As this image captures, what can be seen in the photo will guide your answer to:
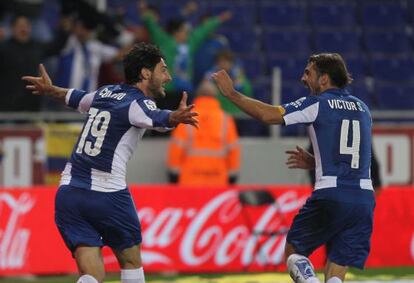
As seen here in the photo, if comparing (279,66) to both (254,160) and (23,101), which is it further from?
(23,101)

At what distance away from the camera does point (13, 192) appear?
46.3ft

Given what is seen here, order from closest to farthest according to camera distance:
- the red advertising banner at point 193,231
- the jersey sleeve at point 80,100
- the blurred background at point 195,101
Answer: the jersey sleeve at point 80,100 → the red advertising banner at point 193,231 → the blurred background at point 195,101

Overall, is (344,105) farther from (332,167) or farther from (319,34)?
(319,34)

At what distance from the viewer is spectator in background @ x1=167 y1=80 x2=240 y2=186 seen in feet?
49.7

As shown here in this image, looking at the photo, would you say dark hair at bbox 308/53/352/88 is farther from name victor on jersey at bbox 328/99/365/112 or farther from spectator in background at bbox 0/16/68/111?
spectator in background at bbox 0/16/68/111

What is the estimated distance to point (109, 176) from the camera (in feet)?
29.9

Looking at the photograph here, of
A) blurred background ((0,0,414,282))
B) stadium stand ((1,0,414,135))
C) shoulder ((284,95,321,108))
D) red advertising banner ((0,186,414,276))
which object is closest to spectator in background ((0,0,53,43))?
blurred background ((0,0,414,282))

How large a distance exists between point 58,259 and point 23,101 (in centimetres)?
292

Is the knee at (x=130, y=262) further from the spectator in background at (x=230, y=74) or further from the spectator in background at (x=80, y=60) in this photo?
the spectator in background at (x=80, y=60)

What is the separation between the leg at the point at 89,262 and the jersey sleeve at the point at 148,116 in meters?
1.00

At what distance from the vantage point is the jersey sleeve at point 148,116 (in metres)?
8.73

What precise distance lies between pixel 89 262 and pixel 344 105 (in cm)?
227

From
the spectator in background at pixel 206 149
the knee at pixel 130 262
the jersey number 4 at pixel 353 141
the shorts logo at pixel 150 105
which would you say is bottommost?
the knee at pixel 130 262

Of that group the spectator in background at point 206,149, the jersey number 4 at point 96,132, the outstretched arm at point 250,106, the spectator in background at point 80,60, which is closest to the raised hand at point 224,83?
the outstretched arm at point 250,106
